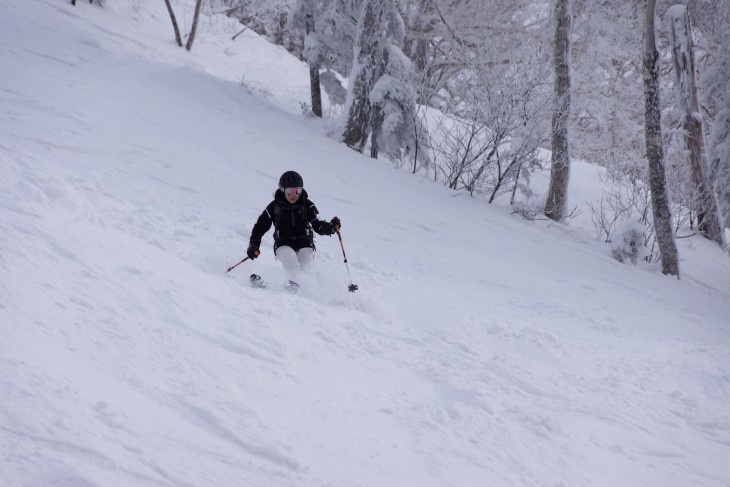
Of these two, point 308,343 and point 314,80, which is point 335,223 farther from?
point 314,80

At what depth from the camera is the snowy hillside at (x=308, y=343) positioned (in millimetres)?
2459

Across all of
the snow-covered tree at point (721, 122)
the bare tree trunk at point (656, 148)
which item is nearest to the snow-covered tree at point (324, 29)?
the bare tree trunk at point (656, 148)

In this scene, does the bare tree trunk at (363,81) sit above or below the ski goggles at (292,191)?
above

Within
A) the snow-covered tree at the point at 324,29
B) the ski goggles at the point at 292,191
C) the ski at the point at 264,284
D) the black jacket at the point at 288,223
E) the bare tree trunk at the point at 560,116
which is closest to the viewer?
the ski at the point at 264,284

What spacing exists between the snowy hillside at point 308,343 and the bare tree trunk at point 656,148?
1.43 metres

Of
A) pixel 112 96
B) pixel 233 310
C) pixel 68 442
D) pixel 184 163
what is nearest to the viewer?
pixel 68 442

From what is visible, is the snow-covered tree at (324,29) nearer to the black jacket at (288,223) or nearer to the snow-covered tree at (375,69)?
the snow-covered tree at (375,69)

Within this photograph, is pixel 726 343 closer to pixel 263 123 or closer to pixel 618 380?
pixel 618 380

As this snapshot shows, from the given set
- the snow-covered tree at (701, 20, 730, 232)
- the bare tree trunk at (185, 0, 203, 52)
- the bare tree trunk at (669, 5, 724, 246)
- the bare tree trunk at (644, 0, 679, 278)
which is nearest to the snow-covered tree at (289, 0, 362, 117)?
the bare tree trunk at (185, 0, 203, 52)

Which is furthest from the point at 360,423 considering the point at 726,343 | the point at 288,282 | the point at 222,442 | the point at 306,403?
the point at 726,343

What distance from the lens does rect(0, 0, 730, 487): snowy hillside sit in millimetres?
2459

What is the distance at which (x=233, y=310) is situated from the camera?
4320 millimetres

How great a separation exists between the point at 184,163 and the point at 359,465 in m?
8.46

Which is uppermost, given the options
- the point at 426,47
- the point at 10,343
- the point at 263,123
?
the point at 426,47
